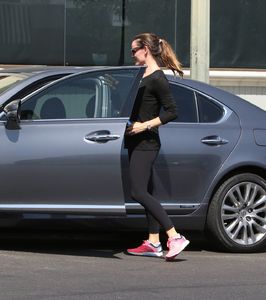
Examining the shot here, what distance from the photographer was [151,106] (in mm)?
5957

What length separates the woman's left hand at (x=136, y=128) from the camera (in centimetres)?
582

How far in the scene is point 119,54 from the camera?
12.2 meters

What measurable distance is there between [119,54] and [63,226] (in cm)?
666

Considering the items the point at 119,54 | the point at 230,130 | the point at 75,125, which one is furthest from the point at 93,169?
the point at 119,54

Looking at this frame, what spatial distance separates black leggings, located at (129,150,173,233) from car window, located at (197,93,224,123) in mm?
710

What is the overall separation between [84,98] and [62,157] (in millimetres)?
616

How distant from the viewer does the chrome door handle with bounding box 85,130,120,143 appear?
19.4 feet

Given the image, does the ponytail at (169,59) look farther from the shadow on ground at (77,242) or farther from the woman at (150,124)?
the shadow on ground at (77,242)

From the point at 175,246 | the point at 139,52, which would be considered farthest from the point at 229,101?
the point at 175,246

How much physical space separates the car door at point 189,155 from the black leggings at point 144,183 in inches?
8.5

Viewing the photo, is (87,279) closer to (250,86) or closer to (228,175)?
(228,175)

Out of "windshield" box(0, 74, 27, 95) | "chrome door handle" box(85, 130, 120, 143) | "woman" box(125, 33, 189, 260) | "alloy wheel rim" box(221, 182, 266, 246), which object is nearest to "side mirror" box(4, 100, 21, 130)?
"windshield" box(0, 74, 27, 95)

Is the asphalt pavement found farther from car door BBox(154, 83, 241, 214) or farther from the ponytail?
the ponytail

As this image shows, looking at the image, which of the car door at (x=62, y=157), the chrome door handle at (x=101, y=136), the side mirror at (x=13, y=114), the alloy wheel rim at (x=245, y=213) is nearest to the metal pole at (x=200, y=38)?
the alloy wheel rim at (x=245, y=213)
